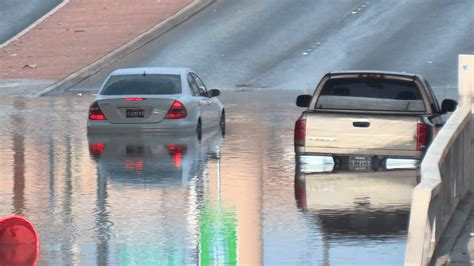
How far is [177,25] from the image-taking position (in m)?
49.7

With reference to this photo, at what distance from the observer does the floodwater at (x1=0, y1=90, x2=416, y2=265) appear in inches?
533

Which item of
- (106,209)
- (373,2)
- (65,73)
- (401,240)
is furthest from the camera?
(373,2)

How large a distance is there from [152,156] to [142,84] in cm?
424

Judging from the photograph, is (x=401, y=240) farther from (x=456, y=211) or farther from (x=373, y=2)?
(x=373, y=2)

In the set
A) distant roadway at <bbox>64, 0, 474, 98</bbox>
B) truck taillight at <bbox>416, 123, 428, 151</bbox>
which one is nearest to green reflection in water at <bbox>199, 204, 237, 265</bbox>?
truck taillight at <bbox>416, 123, 428, 151</bbox>

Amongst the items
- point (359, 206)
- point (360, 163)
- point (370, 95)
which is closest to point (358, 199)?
point (359, 206)

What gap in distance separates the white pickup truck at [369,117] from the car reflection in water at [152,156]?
1.78 meters

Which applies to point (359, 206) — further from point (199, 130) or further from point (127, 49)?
point (127, 49)

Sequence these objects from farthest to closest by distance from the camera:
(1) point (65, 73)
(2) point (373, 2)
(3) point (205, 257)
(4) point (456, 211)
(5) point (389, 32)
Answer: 1. (2) point (373, 2)
2. (5) point (389, 32)
3. (1) point (65, 73)
4. (4) point (456, 211)
5. (3) point (205, 257)

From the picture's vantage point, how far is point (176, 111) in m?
26.2

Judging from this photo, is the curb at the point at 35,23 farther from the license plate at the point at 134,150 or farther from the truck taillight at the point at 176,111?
the license plate at the point at 134,150

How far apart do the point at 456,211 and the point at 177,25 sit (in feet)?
115

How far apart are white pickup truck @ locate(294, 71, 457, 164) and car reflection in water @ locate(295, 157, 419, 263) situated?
1.07 ft

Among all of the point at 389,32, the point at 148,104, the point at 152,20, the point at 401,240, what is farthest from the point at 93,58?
the point at 401,240
